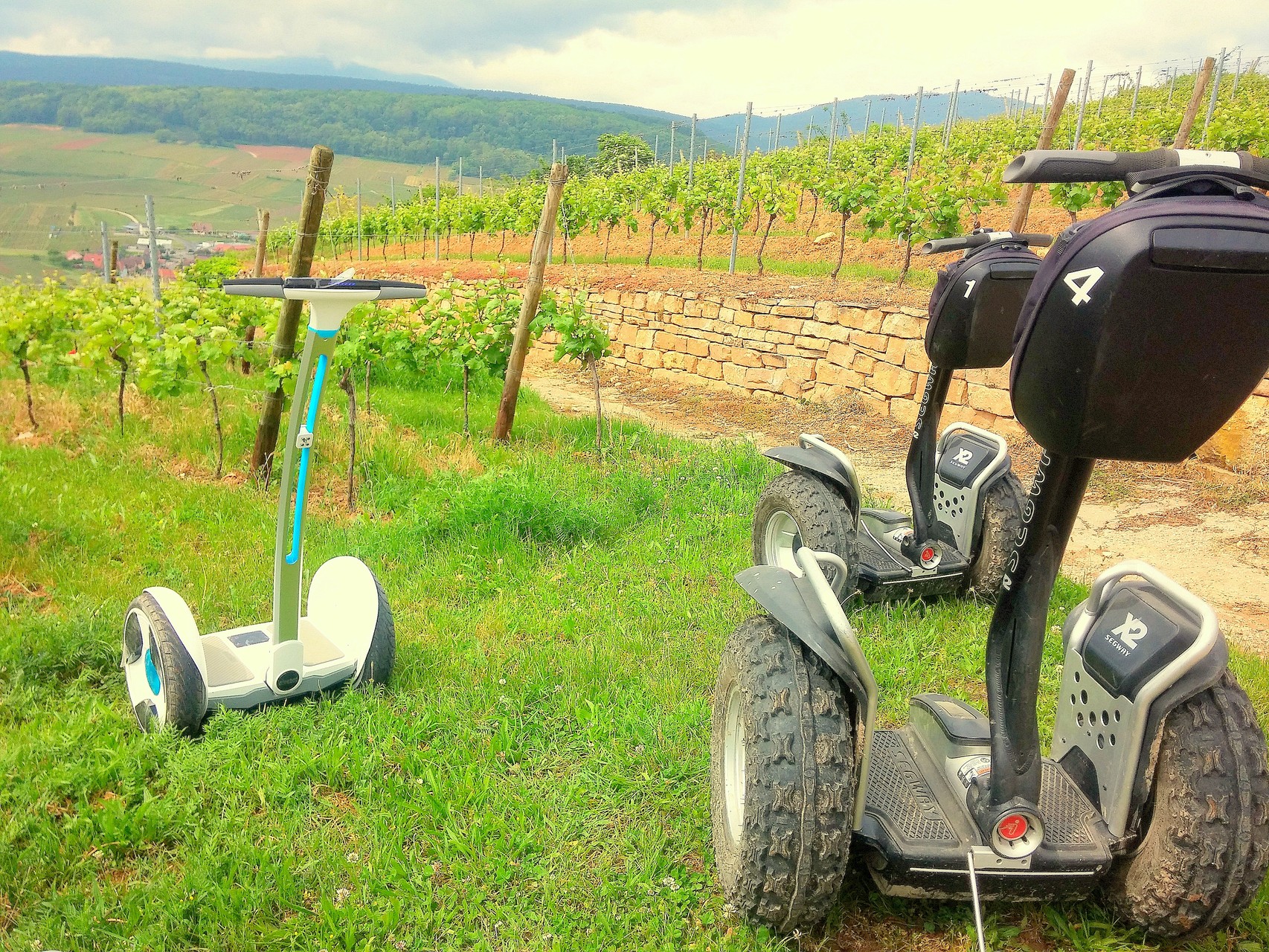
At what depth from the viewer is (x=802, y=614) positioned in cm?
212

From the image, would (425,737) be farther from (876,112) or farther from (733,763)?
(876,112)

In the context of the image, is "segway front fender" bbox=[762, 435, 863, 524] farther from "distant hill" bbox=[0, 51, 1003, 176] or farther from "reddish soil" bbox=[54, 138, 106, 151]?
"reddish soil" bbox=[54, 138, 106, 151]

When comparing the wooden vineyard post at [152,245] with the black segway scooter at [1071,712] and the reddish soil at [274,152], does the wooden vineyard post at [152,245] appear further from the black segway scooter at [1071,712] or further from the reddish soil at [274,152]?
the reddish soil at [274,152]

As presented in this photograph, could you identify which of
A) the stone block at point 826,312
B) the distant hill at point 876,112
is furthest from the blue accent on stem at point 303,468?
the distant hill at point 876,112

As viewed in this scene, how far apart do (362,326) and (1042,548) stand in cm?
565

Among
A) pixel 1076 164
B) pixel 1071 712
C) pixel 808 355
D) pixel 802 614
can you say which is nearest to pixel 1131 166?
pixel 1076 164

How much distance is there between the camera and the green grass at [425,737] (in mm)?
2211

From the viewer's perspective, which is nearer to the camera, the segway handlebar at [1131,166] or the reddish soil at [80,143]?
the segway handlebar at [1131,166]

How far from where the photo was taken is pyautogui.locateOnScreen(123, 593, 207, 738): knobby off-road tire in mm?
2863

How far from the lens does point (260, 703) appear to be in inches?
122

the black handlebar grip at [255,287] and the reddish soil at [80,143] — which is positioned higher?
the reddish soil at [80,143]

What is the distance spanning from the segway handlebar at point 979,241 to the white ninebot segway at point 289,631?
1.91 meters

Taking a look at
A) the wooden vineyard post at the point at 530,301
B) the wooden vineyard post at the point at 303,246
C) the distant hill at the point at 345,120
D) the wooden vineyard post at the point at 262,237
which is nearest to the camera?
the wooden vineyard post at the point at 303,246

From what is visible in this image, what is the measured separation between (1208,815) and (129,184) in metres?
26.2
